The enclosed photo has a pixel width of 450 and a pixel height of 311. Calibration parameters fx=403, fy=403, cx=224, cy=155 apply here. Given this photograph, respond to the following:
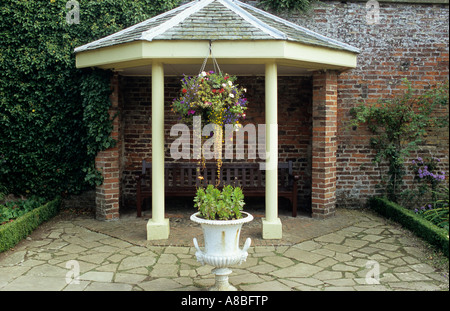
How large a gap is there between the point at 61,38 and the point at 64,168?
242 centimetres

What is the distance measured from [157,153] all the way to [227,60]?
5.76 feet

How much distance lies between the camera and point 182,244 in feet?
19.1

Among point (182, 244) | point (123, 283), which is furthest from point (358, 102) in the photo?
point (123, 283)

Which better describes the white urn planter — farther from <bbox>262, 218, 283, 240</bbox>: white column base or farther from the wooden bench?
the wooden bench

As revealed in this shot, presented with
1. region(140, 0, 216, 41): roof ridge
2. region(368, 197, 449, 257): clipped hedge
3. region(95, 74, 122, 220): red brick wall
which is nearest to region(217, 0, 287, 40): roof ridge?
region(140, 0, 216, 41): roof ridge

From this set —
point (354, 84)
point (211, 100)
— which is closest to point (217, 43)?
point (211, 100)

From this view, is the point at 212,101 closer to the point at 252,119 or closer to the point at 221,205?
the point at 221,205

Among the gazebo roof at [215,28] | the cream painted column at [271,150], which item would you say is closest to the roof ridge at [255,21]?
the gazebo roof at [215,28]

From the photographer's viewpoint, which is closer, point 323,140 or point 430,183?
point 323,140

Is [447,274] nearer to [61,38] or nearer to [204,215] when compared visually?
[204,215]

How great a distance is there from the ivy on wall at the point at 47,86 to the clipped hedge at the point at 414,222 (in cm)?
515

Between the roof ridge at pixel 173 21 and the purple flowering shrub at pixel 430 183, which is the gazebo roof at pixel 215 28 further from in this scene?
the purple flowering shrub at pixel 430 183

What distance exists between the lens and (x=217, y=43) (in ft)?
18.5

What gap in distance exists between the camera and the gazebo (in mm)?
5660
